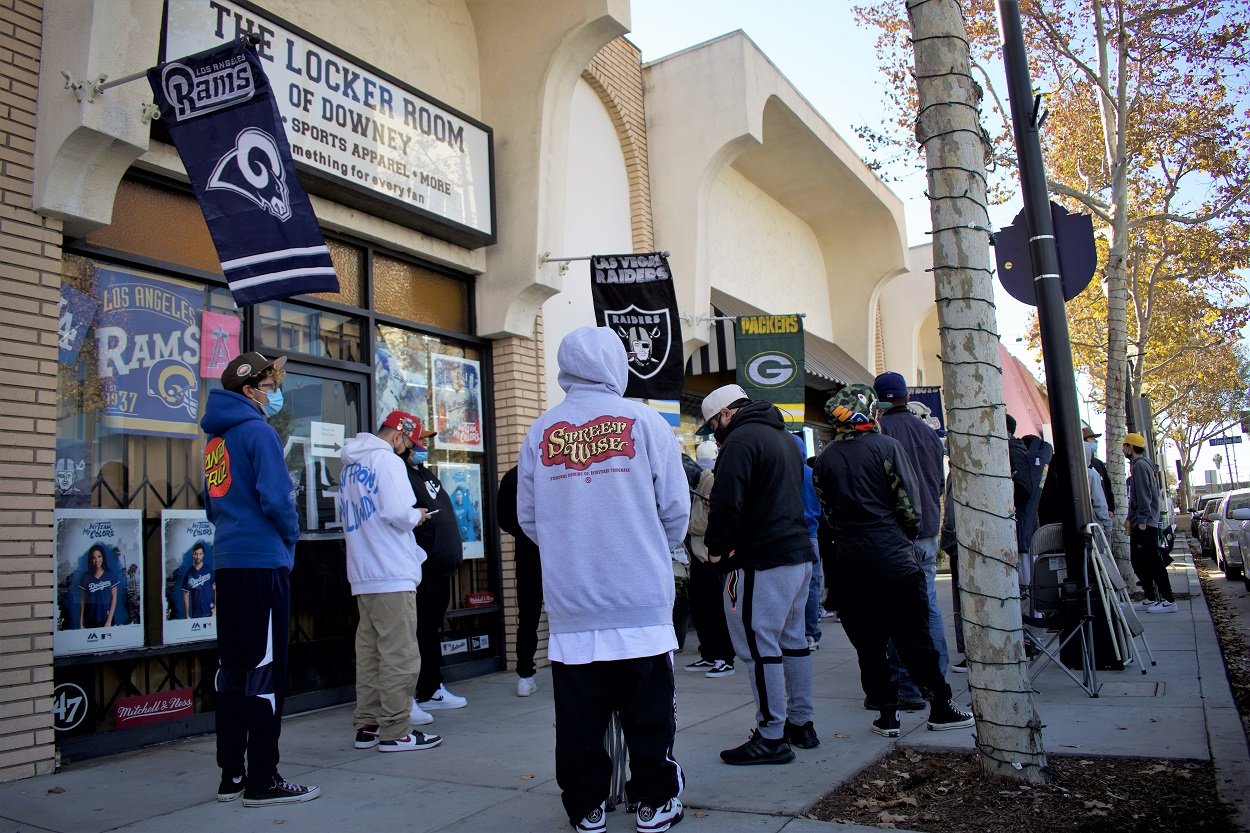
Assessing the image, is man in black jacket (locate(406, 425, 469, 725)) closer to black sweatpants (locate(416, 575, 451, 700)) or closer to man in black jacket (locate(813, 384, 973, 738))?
black sweatpants (locate(416, 575, 451, 700))

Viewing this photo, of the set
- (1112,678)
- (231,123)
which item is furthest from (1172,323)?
(231,123)

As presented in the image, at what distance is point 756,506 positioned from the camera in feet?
15.3

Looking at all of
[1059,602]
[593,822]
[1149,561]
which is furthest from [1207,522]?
[593,822]

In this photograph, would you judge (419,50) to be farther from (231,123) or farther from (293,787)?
(293,787)

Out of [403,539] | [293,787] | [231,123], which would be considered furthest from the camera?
[403,539]

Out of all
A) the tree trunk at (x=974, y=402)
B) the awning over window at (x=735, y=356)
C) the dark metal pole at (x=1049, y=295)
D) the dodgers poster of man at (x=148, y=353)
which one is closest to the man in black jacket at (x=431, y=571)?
the dodgers poster of man at (x=148, y=353)

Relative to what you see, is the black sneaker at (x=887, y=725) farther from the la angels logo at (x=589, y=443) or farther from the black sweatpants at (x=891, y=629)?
the la angels logo at (x=589, y=443)

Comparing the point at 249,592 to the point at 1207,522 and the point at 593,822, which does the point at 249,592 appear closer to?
the point at 593,822

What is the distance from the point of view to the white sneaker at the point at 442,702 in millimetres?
6641

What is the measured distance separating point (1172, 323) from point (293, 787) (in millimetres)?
29612

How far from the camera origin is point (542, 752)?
518 cm

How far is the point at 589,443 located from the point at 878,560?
7.16 ft

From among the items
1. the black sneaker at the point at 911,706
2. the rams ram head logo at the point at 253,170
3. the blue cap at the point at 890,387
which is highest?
the rams ram head logo at the point at 253,170

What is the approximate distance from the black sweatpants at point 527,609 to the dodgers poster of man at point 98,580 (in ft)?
8.57
